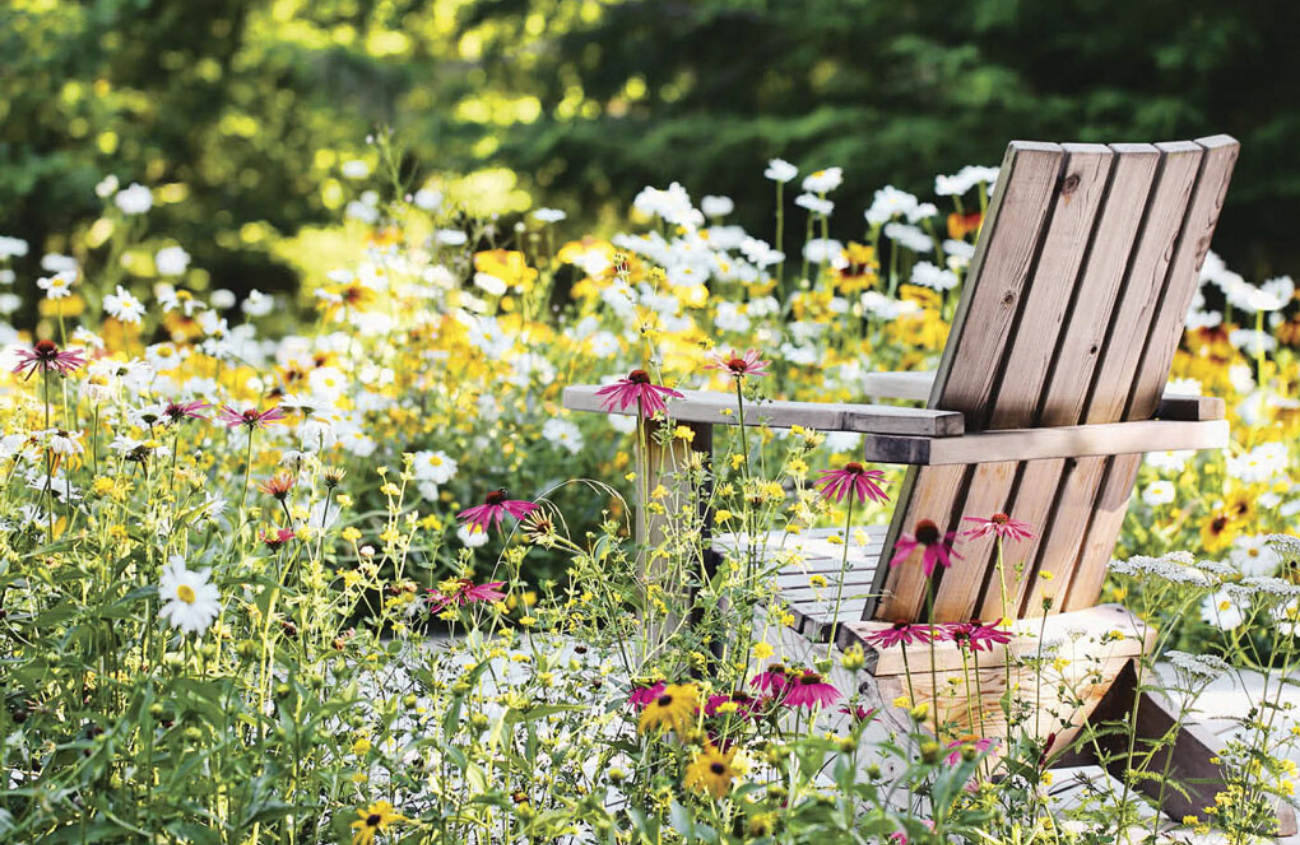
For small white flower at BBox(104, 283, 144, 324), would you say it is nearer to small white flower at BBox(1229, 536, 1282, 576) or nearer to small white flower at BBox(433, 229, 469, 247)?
small white flower at BBox(433, 229, 469, 247)

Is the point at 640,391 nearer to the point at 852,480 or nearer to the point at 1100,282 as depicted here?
the point at 852,480

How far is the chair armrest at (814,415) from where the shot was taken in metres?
1.65

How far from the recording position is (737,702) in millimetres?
1388

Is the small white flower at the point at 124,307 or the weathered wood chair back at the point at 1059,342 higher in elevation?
the weathered wood chair back at the point at 1059,342

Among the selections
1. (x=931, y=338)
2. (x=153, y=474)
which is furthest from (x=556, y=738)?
(x=931, y=338)

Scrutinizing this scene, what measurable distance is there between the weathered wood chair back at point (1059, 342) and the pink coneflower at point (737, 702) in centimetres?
36

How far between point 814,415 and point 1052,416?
0.40 metres

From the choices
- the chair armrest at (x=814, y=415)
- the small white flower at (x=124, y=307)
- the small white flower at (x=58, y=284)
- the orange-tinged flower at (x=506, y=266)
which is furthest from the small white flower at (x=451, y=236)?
the chair armrest at (x=814, y=415)

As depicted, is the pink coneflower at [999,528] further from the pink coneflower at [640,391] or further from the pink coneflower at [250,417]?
the pink coneflower at [250,417]

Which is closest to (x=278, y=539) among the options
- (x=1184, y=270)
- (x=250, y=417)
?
(x=250, y=417)

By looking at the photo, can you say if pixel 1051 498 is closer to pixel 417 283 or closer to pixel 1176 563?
pixel 1176 563

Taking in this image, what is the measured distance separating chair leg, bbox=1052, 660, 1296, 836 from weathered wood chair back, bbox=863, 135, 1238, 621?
0.18 metres

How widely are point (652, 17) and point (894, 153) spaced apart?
2.57m

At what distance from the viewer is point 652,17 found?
9.30m
